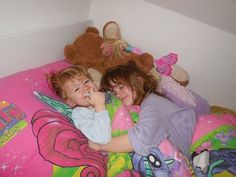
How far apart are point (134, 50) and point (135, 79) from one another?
36 centimetres

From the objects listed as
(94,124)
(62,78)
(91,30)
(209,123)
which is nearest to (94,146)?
(94,124)

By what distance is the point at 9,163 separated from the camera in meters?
1.06

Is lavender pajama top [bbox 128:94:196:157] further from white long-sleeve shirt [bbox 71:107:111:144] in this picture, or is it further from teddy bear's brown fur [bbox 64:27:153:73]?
teddy bear's brown fur [bbox 64:27:153:73]

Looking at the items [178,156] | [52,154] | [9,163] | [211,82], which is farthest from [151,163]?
[211,82]

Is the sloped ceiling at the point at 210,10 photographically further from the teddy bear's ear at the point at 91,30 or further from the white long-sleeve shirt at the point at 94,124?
the white long-sleeve shirt at the point at 94,124

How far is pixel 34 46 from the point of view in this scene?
4.76 feet

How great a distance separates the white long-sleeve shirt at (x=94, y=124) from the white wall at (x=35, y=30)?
0.45 m

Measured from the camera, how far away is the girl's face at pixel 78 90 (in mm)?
1233

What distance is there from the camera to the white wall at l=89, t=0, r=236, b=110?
4.99 feet

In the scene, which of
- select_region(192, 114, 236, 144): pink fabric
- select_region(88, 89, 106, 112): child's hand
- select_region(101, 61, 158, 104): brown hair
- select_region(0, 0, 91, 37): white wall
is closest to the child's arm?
select_region(88, 89, 106, 112): child's hand

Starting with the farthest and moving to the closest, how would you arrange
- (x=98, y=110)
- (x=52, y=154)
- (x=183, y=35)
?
1. (x=183, y=35)
2. (x=98, y=110)
3. (x=52, y=154)

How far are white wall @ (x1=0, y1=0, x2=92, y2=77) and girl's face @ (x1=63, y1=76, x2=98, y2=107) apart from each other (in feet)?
1.02

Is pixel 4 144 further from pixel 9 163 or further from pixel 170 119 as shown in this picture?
pixel 170 119

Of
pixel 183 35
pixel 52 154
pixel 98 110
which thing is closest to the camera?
pixel 52 154
